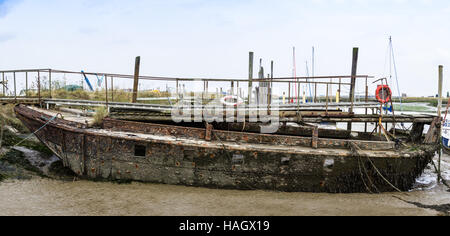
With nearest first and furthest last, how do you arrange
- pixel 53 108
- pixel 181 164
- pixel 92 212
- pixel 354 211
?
1. pixel 92 212
2. pixel 354 211
3. pixel 181 164
4. pixel 53 108

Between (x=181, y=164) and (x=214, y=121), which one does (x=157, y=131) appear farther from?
(x=214, y=121)

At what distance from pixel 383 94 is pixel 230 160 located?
4.93 m

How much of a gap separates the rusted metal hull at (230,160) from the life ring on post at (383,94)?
5.62ft

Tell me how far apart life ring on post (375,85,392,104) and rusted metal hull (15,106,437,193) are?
1712 mm

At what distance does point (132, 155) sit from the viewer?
6.60 m

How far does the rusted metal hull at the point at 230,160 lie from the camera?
254 inches

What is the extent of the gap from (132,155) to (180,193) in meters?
1.41

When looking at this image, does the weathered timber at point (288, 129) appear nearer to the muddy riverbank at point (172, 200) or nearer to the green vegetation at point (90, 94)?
the muddy riverbank at point (172, 200)

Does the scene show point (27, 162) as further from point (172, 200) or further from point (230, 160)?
point (230, 160)

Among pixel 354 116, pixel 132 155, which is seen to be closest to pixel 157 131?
pixel 132 155

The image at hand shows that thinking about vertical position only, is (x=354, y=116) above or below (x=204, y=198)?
above

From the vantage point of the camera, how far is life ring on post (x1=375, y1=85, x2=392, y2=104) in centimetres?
812

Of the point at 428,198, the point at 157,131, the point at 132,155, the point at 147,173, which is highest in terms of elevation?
the point at 157,131

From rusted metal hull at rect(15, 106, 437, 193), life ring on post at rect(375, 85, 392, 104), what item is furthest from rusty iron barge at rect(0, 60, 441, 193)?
life ring on post at rect(375, 85, 392, 104)
